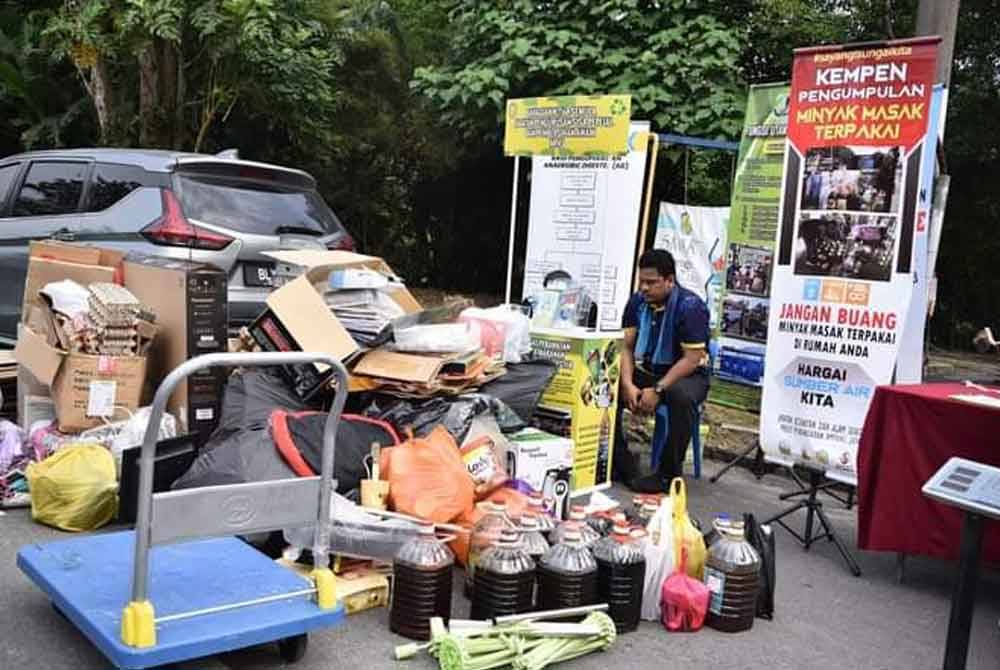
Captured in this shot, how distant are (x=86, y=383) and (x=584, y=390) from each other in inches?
111

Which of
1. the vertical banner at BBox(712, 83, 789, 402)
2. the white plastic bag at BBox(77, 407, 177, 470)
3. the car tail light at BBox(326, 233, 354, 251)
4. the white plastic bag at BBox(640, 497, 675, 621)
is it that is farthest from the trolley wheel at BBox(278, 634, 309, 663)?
the vertical banner at BBox(712, 83, 789, 402)

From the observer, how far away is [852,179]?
496cm

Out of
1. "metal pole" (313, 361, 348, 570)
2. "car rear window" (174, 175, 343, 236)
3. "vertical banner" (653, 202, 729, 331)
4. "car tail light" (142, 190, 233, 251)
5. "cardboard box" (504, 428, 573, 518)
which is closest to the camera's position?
"metal pole" (313, 361, 348, 570)

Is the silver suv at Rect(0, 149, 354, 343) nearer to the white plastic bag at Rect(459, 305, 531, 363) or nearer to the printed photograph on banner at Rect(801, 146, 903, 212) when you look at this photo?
the white plastic bag at Rect(459, 305, 531, 363)

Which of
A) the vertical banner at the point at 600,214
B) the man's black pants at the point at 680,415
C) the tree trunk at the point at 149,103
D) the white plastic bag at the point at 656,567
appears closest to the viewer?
the white plastic bag at the point at 656,567

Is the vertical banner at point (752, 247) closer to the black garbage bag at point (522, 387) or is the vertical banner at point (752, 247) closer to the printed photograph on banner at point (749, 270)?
the printed photograph on banner at point (749, 270)

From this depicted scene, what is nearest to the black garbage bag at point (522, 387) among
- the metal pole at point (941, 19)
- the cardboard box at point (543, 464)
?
the cardboard box at point (543, 464)

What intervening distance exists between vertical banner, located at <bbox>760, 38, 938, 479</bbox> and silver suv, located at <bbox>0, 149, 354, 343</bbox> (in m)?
3.36

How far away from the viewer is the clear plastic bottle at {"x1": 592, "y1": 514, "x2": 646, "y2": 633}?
12.1 ft

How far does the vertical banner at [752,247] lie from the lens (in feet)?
23.7

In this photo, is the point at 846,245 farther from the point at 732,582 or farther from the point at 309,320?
the point at 309,320

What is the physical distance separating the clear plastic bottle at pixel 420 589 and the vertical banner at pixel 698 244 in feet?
17.2

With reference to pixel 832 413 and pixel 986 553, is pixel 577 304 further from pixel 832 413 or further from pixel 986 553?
pixel 986 553

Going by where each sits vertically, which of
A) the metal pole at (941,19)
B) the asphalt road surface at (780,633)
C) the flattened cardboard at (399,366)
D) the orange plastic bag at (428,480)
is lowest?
the asphalt road surface at (780,633)
